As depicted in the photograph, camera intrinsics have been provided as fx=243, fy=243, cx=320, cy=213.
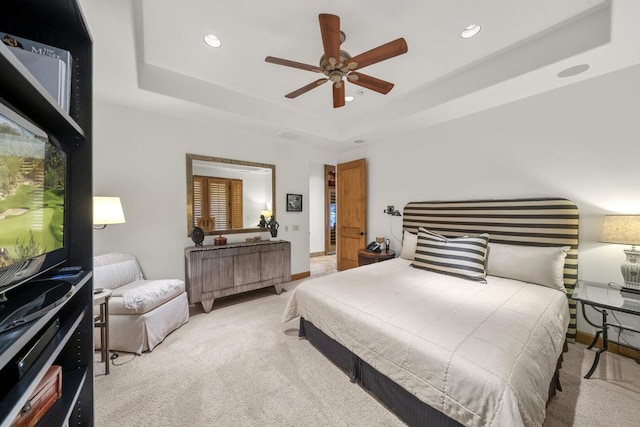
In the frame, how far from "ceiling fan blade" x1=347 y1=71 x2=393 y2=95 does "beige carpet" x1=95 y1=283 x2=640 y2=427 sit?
2.55m

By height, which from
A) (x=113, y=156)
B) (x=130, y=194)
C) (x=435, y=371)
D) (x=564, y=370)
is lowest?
(x=564, y=370)

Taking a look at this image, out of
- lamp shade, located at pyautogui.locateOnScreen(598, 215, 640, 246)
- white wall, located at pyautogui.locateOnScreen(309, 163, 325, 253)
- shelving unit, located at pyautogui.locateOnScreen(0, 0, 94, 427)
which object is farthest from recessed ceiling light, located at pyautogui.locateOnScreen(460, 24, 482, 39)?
white wall, located at pyautogui.locateOnScreen(309, 163, 325, 253)

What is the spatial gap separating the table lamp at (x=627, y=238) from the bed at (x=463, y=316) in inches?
13.2

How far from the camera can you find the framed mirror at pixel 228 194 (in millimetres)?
3467

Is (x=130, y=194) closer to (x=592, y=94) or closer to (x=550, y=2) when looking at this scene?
(x=550, y=2)

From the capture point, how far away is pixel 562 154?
2529 millimetres

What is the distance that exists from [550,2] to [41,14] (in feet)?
9.94

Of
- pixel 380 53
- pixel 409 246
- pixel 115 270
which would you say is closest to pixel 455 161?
pixel 409 246

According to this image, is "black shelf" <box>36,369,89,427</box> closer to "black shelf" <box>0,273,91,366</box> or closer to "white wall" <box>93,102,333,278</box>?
"black shelf" <box>0,273,91,366</box>

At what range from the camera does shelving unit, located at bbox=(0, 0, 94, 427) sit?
870mm

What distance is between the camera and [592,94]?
2.35 metres

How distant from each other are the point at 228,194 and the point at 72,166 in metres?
2.68

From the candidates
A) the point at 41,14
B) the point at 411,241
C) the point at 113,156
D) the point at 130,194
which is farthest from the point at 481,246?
the point at 113,156

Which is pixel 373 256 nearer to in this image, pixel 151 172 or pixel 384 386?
pixel 384 386
